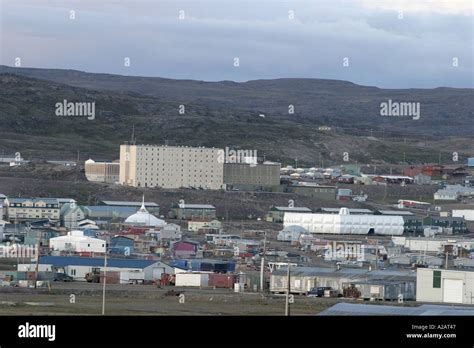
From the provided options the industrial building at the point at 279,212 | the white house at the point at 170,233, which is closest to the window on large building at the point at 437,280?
the white house at the point at 170,233

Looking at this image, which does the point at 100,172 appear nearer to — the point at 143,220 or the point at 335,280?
the point at 143,220

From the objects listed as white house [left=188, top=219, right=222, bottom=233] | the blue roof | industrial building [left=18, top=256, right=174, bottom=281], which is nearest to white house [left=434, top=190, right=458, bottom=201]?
white house [left=188, top=219, right=222, bottom=233]

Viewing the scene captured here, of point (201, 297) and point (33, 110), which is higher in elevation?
point (33, 110)
